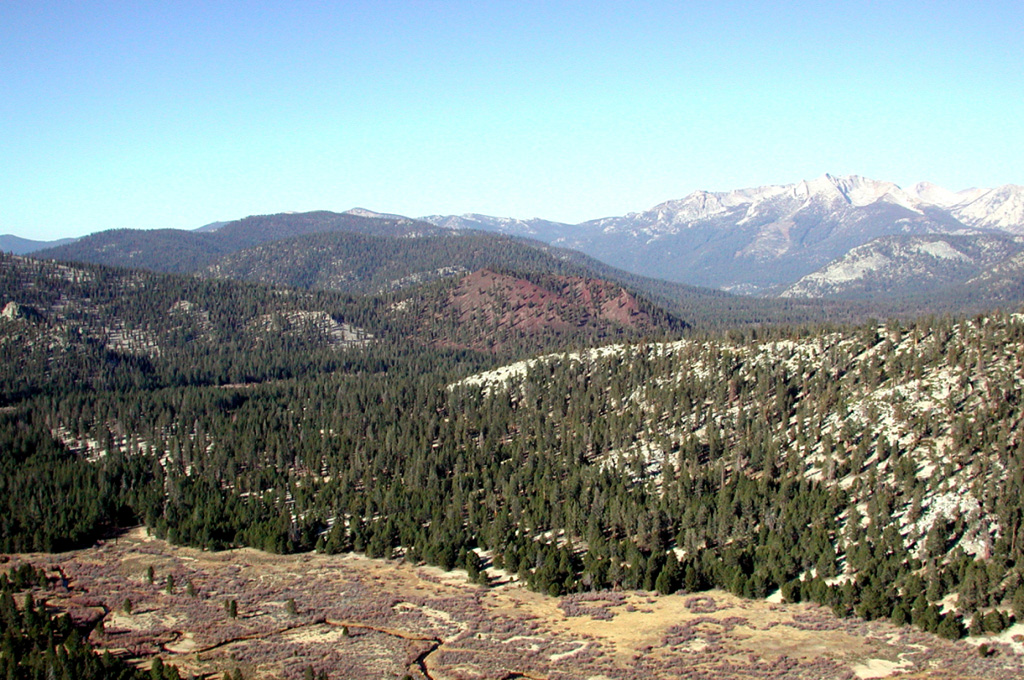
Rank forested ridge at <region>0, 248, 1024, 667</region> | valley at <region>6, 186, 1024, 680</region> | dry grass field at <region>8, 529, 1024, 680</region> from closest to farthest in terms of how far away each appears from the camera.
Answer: dry grass field at <region>8, 529, 1024, 680</region> < valley at <region>6, 186, 1024, 680</region> < forested ridge at <region>0, 248, 1024, 667</region>

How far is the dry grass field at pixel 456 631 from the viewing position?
67.8 metres

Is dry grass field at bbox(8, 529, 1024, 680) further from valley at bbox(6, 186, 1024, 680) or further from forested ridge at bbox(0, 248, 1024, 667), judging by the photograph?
forested ridge at bbox(0, 248, 1024, 667)

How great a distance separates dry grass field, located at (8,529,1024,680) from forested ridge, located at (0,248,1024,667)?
378cm

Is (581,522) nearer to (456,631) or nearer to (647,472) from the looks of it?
(647,472)

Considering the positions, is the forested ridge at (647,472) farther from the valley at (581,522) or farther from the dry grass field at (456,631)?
the dry grass field at (456,631)

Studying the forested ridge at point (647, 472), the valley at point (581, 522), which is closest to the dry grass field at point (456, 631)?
the valley at point (581, 522)

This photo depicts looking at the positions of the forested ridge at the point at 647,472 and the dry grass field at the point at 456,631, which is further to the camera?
the forested ridge at the point at 647,472

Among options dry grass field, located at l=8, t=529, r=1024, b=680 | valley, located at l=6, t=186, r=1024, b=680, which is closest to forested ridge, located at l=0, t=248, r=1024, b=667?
valley, located at l=6, t=186, r=1024, b=680

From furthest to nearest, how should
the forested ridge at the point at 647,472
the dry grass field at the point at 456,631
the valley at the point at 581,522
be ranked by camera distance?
the forested ridge at the point at 647,472, the valley at the point at 581,522, the dry grass field at the point at 456,631

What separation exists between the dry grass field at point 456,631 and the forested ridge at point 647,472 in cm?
378

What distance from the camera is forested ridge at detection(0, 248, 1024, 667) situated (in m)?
86.8

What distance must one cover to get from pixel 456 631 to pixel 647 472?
161 ft

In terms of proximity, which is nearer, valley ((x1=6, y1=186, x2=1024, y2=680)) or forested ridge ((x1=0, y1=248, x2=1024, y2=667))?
valley ((x1=6, y1=186, x2=1024, y2=680))

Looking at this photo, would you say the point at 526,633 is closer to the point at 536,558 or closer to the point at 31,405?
the point at 536,558
